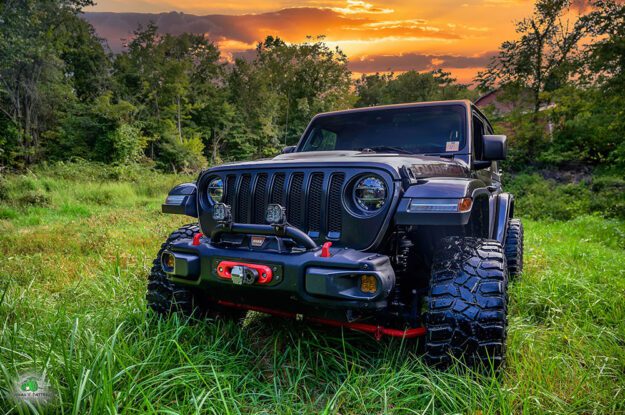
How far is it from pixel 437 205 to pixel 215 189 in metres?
1.39

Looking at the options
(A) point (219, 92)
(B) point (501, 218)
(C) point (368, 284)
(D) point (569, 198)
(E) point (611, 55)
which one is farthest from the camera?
(A) point (219, 92)

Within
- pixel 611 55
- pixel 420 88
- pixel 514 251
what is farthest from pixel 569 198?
pixel 420 88

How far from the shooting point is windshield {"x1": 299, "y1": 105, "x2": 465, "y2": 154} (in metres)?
3.29

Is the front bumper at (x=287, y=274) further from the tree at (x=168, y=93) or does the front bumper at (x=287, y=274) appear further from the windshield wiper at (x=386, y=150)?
the tree at (x=168, y=93)

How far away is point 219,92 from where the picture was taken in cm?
3519

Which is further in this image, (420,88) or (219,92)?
(420,88)

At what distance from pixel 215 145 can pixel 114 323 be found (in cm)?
3211

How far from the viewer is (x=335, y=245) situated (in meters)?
2.28

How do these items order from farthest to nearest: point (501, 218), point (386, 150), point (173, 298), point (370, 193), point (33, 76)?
1. point (33, 76)
2. point (501, 218)
3. point (386, 150)
4. point (173, 298)
5. point (370, 193)

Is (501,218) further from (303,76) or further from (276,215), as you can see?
(303,76)

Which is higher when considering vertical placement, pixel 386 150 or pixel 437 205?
pixel 386 150

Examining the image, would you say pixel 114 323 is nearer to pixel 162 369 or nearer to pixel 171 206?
pixel 162 369

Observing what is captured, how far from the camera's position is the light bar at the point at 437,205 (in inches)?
81.7

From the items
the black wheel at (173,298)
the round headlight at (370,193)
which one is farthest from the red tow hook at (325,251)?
the black wheel at (173,298)
